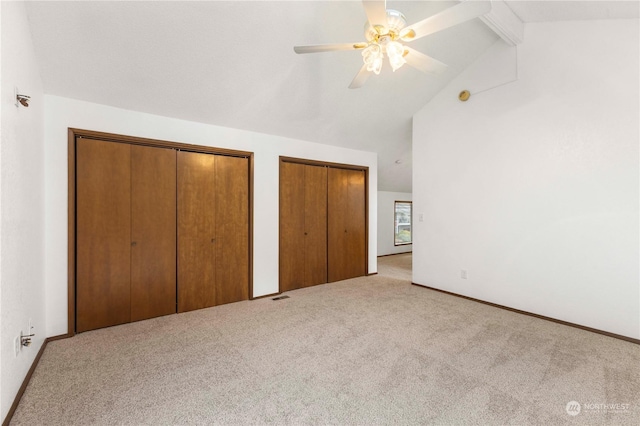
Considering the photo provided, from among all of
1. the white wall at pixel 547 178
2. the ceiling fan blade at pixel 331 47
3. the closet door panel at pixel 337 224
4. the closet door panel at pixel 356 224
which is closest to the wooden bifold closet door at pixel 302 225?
the closet door panel at pixel 337 224

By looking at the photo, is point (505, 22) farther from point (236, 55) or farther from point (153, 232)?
point (153, 232)

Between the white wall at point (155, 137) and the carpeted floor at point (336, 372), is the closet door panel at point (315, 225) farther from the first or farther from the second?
the carpeted floor at point (336, 372)

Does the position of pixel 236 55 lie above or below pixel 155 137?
above

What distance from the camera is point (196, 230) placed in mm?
3627

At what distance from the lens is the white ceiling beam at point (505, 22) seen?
10.1 feet

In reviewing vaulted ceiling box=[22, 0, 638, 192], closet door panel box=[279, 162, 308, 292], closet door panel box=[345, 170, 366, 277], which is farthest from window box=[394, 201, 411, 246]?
vaulted ceiling box=[22, 0, 638, 192]

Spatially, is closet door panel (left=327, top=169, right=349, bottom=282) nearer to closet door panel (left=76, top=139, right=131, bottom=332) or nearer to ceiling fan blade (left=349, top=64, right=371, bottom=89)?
ceiling fan blade (left=349, top=64, right=371, bottom=89)

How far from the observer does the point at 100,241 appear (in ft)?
9.92

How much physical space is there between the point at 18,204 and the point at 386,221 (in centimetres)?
749

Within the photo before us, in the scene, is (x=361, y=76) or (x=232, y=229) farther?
(x=232, y=229)

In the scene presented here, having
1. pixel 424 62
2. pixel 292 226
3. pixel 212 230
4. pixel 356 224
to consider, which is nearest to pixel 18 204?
pixel 212 230

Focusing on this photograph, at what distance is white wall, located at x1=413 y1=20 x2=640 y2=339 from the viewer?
9.46 feet

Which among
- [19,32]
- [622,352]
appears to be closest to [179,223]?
[19,32]

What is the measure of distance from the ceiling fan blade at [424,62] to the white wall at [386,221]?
5678 millimetres
